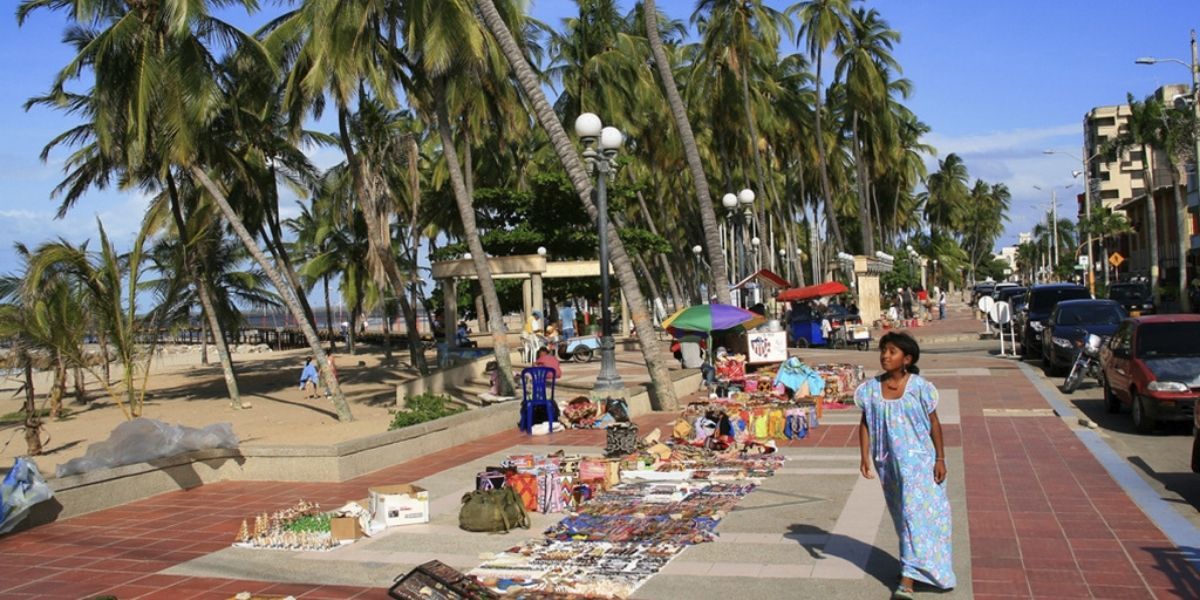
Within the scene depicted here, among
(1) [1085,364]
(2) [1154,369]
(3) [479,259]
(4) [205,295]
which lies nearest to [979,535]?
(2) [1154,369]

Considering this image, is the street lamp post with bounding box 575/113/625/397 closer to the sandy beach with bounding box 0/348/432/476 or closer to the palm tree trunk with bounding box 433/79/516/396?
the palm tree trunk with bounding box 433/79/516/396

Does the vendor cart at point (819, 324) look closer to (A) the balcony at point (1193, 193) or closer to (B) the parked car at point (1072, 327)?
(B) the parked car at point (1072, 327)

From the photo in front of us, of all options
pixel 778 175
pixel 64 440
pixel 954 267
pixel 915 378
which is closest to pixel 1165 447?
pixel 915 378

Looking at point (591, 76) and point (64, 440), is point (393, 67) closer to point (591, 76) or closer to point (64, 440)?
point (64, 440)

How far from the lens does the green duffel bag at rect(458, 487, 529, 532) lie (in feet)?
28.5

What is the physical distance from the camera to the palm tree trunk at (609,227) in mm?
17266

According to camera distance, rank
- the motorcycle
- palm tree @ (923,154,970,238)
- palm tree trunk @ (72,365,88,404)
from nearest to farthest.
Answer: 1. the motorcycle
2. palm tree trunk @ (72,365,88,404)
3. palm tree @ (923,154,970,238)

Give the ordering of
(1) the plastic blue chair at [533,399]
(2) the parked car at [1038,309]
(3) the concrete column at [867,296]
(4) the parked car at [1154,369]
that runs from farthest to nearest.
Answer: (3) the concrete column at [867,296]
(2) the parked car at [1038,309]
(1) the plastic blue chair at [533,399]
(4) the parked car at [1154,369]

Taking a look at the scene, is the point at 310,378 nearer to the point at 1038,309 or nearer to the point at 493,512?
the point at 1038,309

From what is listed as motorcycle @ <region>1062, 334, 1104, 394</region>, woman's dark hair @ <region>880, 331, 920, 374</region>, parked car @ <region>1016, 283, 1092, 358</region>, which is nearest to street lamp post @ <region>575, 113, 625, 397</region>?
motorcycle @ <region>1062, 334, 1104, 394</region>

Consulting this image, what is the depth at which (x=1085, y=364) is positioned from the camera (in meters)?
18.1

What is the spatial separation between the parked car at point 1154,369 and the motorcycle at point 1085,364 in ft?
8.84

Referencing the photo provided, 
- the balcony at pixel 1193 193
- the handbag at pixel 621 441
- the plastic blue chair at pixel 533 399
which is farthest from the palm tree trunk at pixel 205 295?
the balcony at pixel 1193 193

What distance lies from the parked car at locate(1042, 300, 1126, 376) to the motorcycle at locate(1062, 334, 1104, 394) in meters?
2.24
